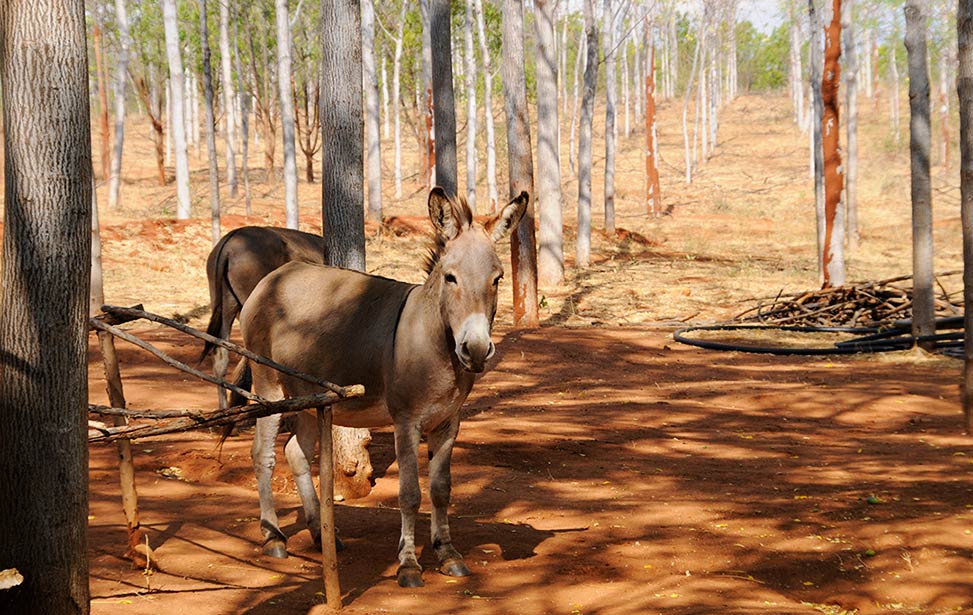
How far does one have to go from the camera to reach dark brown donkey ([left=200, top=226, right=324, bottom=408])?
10.3 m

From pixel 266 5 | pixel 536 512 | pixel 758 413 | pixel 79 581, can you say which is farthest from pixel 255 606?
pixel 266 5

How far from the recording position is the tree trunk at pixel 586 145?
82.5 feet

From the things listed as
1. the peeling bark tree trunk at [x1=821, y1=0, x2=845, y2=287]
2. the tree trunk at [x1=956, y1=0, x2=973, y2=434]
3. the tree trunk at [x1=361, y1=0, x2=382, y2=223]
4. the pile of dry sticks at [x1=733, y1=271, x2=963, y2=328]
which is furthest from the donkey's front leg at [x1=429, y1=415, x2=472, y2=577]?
the tree trunk at [x1=361, y1=0, x2=382, y2=223]

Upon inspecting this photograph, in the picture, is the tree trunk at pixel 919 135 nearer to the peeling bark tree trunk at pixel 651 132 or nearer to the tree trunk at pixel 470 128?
the tree trunk at pixel 470 128

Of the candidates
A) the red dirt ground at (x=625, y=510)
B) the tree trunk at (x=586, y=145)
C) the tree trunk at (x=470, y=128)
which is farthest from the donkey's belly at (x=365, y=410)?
the tree trunk at (x=470, y=128)

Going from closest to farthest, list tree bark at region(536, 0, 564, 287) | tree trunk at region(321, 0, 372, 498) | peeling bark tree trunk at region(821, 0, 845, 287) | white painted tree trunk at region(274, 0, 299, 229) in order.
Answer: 1. tree trunk at region(321, 0, 372, 498)
2. peeling bark tree trunk at region(821, 0, 845, 287)
3. tree bark at region(536, 0, 564, 287)
4. white painted tree trunk at region(274, 0, 299, 229)

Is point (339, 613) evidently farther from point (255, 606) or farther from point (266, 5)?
point (266, 5)

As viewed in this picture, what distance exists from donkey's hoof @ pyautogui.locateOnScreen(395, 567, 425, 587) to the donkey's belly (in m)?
0.92

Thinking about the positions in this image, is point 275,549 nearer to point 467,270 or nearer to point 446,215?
point 467,270

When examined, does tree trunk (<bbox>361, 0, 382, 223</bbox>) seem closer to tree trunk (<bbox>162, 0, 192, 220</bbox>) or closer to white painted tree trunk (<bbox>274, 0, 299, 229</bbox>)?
tree trunk (<bbox>162, 0, 192, 220</bbox>)

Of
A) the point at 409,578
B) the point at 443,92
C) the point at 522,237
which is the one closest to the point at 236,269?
the point at 409,578

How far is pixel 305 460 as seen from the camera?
6.68m

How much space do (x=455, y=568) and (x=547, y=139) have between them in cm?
1576

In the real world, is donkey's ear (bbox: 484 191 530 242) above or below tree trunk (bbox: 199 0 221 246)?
below
